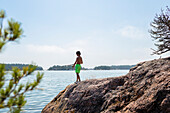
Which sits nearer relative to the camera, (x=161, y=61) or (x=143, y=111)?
(x=143, y=111)

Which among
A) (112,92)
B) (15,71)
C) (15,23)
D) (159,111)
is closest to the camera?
(15,23)

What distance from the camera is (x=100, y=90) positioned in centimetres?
757

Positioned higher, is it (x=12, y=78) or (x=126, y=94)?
(x=12, y=78)

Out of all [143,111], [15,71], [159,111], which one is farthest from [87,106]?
[15,71]

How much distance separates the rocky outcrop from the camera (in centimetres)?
573

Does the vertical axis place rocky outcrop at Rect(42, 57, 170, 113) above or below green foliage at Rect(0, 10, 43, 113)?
below

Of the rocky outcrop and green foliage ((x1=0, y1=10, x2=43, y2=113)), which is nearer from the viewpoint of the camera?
green foliage ((x1=0, y1=10, x2=43, y2=113))

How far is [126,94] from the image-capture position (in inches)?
266

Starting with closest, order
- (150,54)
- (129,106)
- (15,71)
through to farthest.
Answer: (15,71), (129,106), (150,54)

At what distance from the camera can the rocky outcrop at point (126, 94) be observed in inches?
226

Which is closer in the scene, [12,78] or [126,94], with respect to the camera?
[12,78]

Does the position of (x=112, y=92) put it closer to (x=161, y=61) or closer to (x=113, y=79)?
(x=113, y=79)

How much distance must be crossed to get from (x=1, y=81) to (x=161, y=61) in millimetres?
6661

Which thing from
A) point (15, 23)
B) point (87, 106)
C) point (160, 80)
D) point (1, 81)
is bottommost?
point (87, 106)
